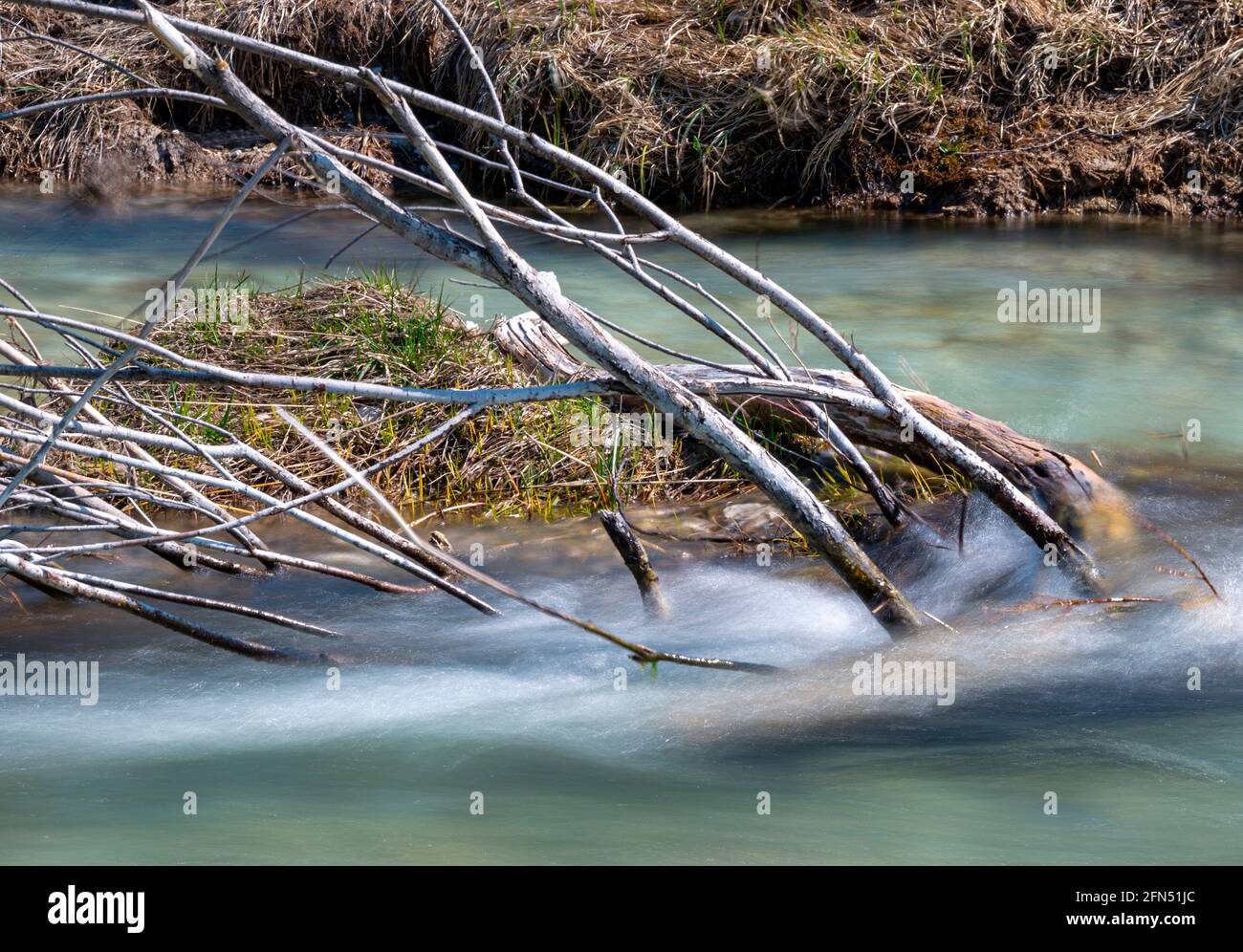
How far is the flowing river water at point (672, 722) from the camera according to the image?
9.00 feet

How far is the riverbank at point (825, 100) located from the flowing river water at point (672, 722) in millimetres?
4644

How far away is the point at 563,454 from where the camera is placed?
4.93 metres

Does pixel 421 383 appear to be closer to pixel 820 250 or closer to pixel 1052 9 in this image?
pixel 820 250

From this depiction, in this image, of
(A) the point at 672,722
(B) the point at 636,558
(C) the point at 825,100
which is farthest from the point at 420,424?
(C) the point at 825,100

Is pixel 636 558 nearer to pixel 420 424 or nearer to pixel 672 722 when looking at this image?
pixel 672 722

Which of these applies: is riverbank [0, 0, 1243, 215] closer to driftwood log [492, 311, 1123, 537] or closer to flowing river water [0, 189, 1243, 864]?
flowing river water [0, 189, 1243, 864]

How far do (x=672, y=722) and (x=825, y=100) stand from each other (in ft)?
24.1

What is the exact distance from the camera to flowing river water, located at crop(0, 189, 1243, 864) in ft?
9.00

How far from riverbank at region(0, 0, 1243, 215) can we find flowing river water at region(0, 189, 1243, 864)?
4.64 meters

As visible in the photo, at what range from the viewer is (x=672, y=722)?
10.6 feet

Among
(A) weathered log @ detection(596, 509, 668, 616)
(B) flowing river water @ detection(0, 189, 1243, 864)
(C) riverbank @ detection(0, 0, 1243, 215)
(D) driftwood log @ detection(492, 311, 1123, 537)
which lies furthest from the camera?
(C) riverbank @ detection(0, 0, 1243, 215)

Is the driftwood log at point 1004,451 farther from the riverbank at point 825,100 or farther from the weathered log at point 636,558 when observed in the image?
the riverbank at point 825,100

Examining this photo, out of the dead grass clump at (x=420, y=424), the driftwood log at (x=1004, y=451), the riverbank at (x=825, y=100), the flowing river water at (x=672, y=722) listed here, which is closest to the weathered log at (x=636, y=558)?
the flowing river water at (x=672, y=722)

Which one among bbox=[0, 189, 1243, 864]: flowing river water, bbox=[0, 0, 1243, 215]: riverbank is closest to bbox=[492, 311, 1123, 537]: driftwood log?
bbox=[0, 189, 1243, 864]: flowing river water
